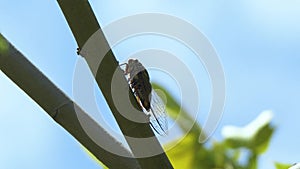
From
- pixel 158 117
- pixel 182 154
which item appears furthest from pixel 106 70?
pixel 182 154

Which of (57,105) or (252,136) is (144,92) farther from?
(252,136)

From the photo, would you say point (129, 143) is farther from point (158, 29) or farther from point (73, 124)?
point (158, 29)

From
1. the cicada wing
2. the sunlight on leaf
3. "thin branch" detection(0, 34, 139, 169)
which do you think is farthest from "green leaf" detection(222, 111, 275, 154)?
"thin branch" detection(0, 34, 139, 169)

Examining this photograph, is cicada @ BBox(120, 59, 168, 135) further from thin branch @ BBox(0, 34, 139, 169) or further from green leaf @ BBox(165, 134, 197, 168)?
green leaf @ BBox(165, 134, 197, 168)

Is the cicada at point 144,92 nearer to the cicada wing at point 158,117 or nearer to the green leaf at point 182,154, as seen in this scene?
the cicada wing at point 158,117

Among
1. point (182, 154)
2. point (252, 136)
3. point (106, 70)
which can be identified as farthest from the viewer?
point (252, 136)
